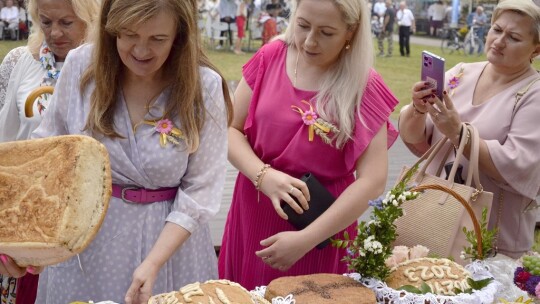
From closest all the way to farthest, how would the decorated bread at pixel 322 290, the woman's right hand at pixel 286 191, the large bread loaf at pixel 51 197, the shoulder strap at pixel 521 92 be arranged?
the large bread loaf at pixel 51 197, the decorated bread at pixel 322 290, the woman's right hand at pixel 286 191, the shoulder strap at pixel 521 92

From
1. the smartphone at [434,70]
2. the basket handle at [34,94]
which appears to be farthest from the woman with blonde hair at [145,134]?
the smartphone at [434,70]

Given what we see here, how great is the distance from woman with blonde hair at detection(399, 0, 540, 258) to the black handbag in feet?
1.82

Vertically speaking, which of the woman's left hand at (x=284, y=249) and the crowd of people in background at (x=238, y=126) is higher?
the crowd of people in background at (x=238, y=126)

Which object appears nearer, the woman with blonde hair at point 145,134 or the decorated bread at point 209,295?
the decorated bread at point 209,295

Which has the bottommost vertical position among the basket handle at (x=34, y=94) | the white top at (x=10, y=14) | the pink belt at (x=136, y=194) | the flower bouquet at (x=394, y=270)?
the white top at (x=10, y=14)

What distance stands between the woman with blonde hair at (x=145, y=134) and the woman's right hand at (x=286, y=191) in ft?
0.91

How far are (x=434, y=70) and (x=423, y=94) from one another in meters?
0.11

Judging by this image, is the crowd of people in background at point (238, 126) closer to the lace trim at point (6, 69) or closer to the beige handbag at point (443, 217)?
the lace trim at point (6, 69)

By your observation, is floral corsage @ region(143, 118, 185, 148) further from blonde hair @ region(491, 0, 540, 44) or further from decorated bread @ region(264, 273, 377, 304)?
blonde hair @ region(491, 0, 540, 44)

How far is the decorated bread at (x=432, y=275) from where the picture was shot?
81.7 inches

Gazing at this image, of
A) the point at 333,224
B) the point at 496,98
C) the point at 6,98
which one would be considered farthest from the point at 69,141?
the point at 496,98

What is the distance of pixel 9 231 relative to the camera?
1.66 metres

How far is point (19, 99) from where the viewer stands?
276 cm

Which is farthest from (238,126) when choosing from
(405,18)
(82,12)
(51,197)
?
(405,18)
